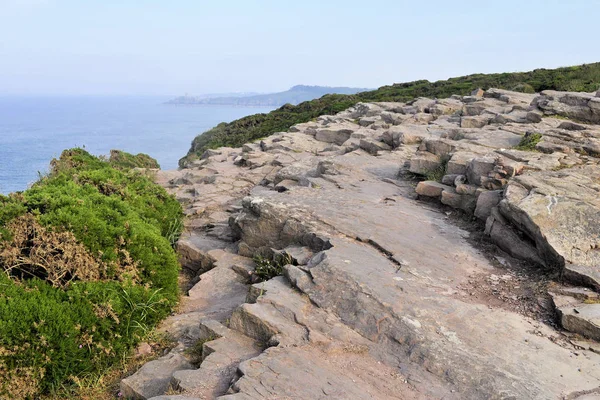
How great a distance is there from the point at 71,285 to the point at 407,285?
16.7ft

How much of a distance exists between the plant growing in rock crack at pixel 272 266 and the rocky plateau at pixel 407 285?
0.12m

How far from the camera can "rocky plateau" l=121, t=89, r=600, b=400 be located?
5359 millimetres

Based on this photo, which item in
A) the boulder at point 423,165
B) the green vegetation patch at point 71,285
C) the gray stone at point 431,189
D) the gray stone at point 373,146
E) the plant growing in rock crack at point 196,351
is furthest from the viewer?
the gray stone at point 373,146

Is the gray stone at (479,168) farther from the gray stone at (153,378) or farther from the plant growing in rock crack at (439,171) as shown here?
the gray stone at (153,378)

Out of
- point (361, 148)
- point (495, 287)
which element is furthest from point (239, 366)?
point (361, 148)

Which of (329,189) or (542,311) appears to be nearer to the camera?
(542,311)

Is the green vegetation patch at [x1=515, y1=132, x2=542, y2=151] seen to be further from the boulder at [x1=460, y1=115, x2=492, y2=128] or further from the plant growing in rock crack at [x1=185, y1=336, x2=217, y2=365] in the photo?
the plant growing in rock crack at [x1=185, y1=336, x2=217, y2=365]

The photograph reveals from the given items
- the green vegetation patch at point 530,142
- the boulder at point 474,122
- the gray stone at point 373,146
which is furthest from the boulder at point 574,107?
the gray stone at point 373,146

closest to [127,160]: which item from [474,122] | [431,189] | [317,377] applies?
[474,122]

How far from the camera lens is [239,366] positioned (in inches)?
210

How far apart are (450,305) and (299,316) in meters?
2.19

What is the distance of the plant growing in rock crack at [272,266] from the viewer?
27.5ft

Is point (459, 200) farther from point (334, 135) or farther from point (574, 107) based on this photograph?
point (334, 135)

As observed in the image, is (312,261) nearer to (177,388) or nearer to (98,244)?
(177,388)
